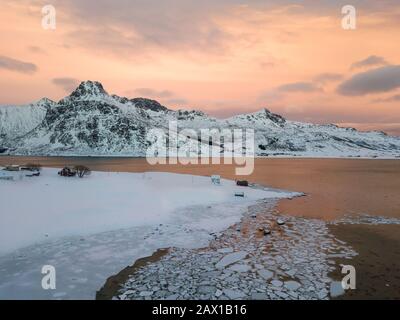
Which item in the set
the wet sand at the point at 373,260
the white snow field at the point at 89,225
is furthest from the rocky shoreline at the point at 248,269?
the white snow field at the point at 89,225

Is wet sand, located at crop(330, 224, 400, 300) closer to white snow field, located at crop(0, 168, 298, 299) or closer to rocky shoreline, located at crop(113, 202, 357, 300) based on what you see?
rocky shoreline, located at crop(113, 202, 357, 300)

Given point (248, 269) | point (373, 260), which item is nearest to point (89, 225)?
point (248, 269)

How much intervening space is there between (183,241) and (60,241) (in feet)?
19.5

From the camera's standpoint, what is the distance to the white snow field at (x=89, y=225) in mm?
11242

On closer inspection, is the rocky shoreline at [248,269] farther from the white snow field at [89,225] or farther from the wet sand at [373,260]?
the white snow field at [89,225]

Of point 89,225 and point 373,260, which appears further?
point 89,225

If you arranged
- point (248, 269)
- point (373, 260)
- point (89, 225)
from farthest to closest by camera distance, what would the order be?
point (89, 225), point (373, 260), point (248, 269)

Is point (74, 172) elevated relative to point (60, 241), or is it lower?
elevated

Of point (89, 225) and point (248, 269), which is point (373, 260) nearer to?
point (248, 269)

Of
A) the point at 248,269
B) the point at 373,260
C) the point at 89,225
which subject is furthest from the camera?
the point at 89,225

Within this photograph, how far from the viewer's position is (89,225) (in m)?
17.4
